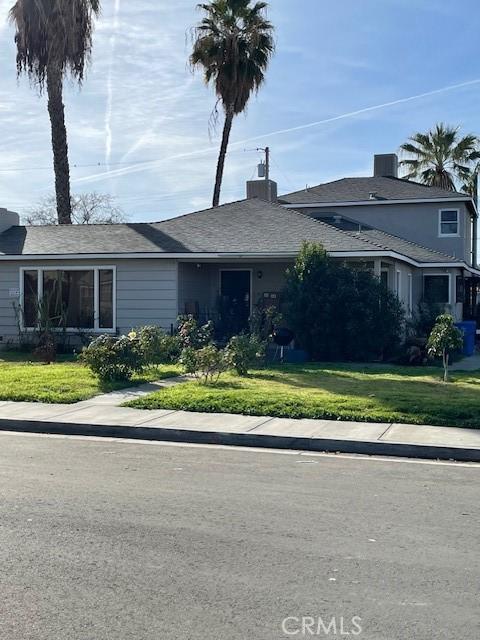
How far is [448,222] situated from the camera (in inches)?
1143

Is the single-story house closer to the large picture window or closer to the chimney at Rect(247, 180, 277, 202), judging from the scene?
the large picture window

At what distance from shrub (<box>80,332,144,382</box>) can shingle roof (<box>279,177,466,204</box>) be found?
54.8ft

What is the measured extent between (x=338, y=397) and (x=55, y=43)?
18.7 meters

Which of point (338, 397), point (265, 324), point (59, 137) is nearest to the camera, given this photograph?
point (338, 397)

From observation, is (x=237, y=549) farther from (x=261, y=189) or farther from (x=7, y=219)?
(x=261, y=189)

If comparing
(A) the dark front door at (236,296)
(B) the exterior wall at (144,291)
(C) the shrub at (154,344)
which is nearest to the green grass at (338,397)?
(C) the shrub at (154,344)

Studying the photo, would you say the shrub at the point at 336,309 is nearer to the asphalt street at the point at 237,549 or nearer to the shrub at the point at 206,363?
the shrub at the point at 206,363

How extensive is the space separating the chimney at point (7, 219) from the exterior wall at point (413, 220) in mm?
10609

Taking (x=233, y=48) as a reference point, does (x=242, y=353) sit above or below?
below

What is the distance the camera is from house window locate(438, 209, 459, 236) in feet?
95.1

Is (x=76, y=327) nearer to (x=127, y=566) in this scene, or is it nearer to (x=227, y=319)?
(x=227, y=319)

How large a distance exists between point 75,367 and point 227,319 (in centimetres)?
601

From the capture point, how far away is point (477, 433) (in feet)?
32.6

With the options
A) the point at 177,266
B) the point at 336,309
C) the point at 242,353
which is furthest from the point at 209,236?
the point at 242,353
